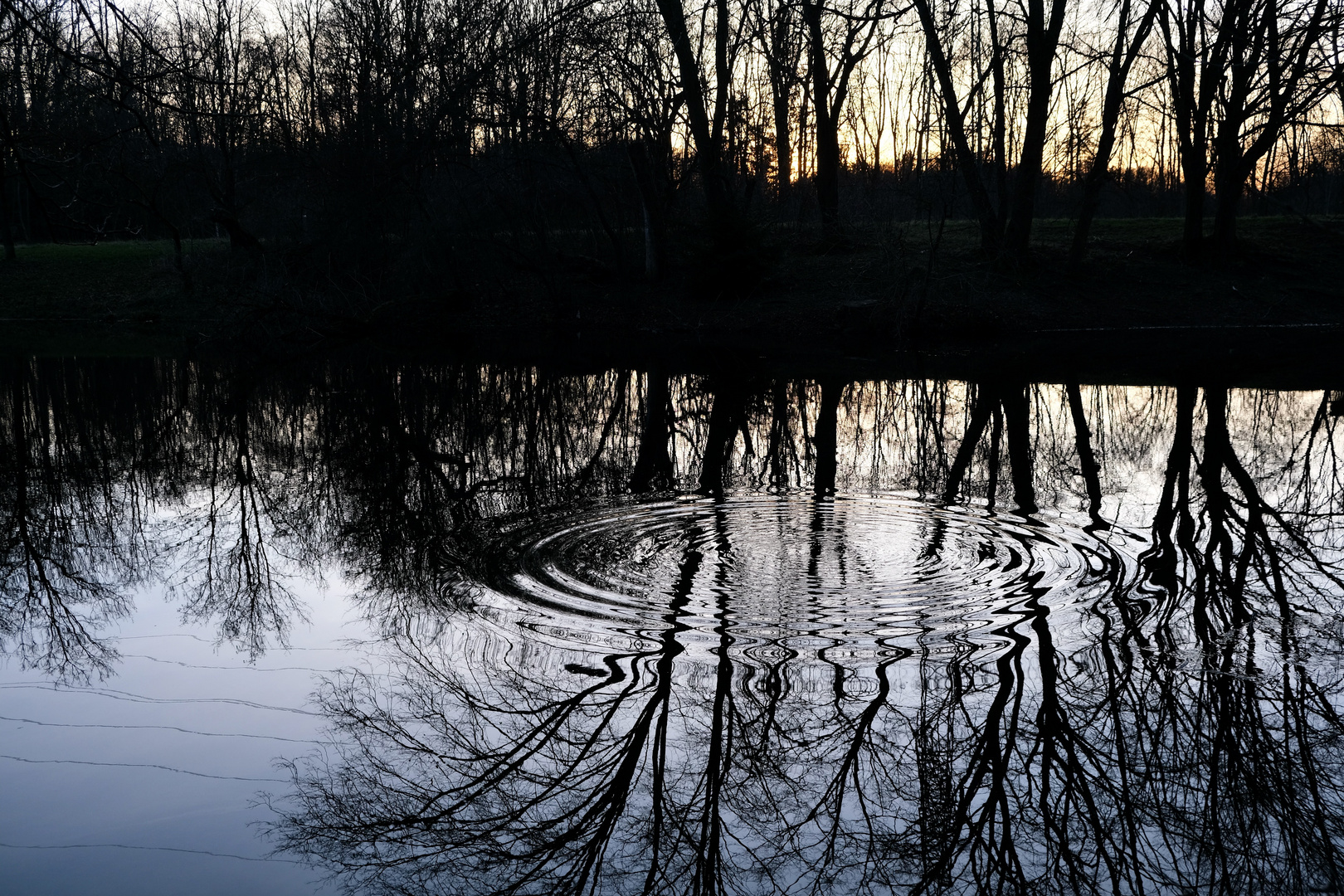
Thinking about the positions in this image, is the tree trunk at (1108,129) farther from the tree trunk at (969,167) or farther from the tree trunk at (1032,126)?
the tree trunk at (969,167)

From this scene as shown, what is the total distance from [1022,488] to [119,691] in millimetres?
7183

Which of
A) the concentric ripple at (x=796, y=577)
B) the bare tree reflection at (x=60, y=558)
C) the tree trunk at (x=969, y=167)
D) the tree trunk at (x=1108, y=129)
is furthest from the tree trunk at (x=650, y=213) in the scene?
the concentric ripple at (x=796, y=577)

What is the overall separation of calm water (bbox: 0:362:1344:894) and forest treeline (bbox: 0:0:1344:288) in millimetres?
2504

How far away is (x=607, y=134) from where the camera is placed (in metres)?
26.2

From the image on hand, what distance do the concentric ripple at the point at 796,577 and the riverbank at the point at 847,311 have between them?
12.8 meters

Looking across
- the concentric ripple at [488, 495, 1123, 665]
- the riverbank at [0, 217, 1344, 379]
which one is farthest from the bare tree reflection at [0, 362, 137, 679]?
the riverbank at [0, 217, 1344, 379]

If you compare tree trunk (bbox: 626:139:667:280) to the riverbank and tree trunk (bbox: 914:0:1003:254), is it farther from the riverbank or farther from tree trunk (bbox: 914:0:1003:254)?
tree trunk (bbox: 914:0:1003:254)

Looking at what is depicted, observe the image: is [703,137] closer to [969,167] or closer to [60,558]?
[969,167]

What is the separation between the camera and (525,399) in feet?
53.2

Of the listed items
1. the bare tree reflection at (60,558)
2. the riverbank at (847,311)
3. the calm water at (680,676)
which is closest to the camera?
the calm water at (680,676)

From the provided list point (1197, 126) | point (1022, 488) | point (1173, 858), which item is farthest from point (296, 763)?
point (1022, 488)

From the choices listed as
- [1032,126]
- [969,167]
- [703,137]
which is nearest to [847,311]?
[969,167]

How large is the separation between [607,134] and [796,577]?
21.6 m

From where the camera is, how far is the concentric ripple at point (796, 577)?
560 cm
